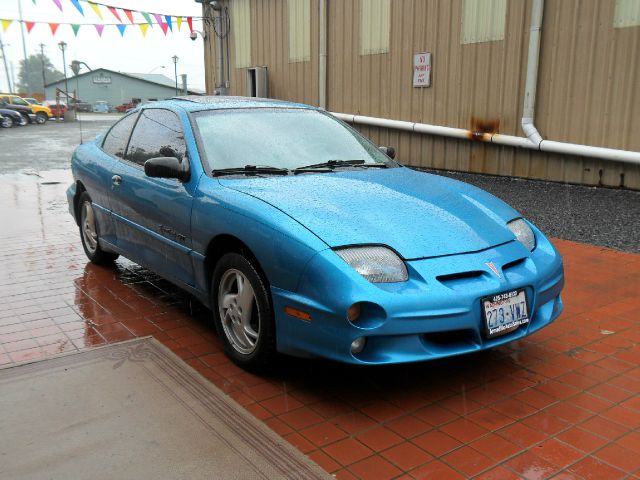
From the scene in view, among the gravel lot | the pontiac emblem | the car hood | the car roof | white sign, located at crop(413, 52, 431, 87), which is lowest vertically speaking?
the gravel lot

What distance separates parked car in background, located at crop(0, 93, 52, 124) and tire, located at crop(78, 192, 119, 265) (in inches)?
1401

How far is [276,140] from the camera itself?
4.37 meters

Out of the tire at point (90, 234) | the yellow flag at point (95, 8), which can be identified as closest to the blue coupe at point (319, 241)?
the tire at point (90, 234)

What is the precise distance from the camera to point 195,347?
13.2 feet

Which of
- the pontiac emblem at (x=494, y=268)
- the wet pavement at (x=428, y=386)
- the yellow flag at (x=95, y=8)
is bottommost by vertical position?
the wet pavement at (x=428, y=386)

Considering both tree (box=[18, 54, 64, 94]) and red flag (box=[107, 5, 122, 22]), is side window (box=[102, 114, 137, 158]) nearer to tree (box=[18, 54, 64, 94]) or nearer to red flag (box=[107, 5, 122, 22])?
A: red flag (box=[107, 5, 122, 22])

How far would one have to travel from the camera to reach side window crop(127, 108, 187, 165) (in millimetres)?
4383

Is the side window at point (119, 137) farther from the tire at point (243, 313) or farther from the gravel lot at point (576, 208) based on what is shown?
the gravel lot at point (576, 208)

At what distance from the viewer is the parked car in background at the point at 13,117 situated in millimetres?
34344

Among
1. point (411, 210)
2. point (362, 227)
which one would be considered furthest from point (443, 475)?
point (411, 210)

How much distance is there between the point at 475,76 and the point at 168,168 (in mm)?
8355

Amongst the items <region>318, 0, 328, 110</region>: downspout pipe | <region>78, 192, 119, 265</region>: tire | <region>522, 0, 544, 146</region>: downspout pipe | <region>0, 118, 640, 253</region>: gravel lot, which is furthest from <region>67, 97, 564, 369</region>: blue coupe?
<region>318, 0, 328, 110</region>: downspout pipe

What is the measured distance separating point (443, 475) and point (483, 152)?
30.7 ft

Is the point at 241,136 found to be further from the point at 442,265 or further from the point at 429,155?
the point at 429,155
